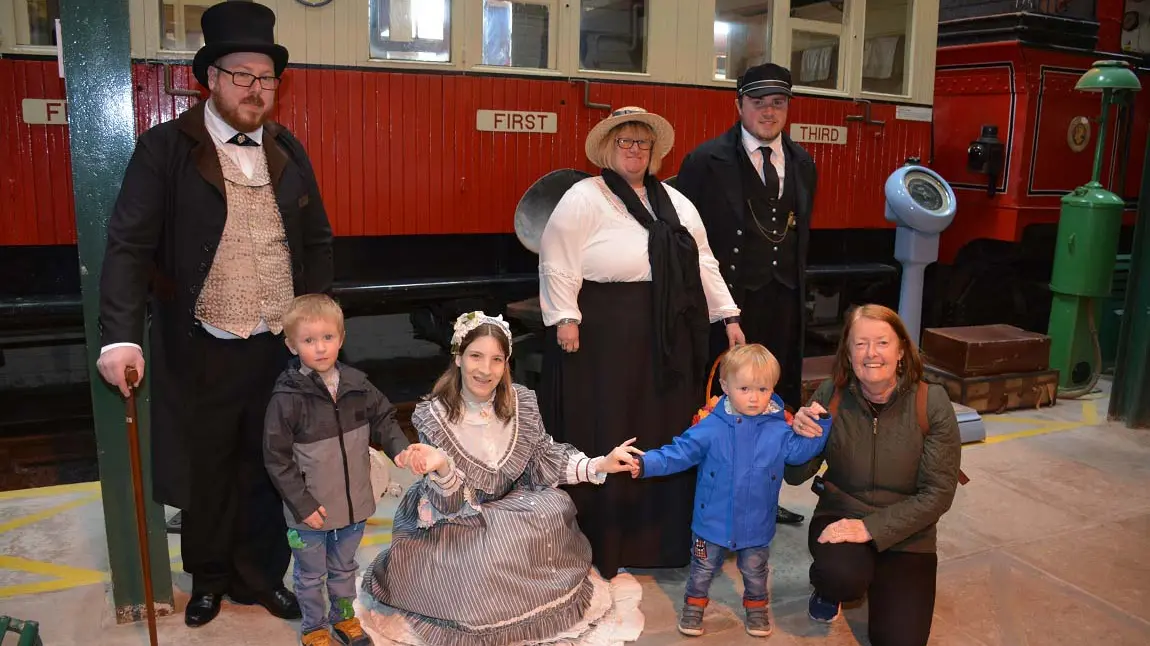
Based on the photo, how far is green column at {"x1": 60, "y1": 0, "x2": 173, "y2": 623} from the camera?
2.81 metres

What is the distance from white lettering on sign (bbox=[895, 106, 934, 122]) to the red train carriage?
0.02 meters

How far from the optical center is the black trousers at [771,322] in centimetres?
385

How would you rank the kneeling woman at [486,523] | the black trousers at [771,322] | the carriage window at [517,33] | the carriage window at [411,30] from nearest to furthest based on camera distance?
the kneeling woman at [486,523]
the black trousers at [771,322]
the carriage window at [411,30]
the carriage window at [517,33]

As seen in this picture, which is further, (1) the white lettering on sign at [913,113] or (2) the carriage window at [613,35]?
(1) the white lettering on sign at [913,113]

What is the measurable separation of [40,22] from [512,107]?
93.4 inches

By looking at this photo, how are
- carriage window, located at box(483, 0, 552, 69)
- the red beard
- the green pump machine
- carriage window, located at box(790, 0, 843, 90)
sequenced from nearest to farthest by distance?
1. the red beard
2. carriage window, located at box(483, 0, 552, 69)
3. the green pump machine
4. carriage window, located at box(790, 0, 843, 90)

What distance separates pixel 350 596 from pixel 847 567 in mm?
1580

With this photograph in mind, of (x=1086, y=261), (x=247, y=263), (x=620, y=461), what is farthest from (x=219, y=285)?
(x=1086, y=261)

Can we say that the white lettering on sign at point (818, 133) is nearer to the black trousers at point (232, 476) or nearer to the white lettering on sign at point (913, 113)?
the white lettering on sign at point (913, 113)

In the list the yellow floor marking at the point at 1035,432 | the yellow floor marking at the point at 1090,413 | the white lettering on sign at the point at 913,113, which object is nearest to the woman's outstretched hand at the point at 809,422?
the yellow floor marking at the point at 1035,432

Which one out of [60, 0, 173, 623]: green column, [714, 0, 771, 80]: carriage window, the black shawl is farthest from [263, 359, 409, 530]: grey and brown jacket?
[714, 0, 771, 80]: carriage window

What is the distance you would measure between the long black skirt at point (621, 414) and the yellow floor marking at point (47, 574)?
1.76m

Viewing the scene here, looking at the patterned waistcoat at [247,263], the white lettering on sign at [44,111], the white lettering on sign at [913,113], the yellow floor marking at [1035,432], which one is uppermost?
the white lettering on sign at [913,113]

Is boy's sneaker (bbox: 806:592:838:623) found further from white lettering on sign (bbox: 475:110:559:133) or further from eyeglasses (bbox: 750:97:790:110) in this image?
white lettering on sign (bbox: 475:110:559:133)
